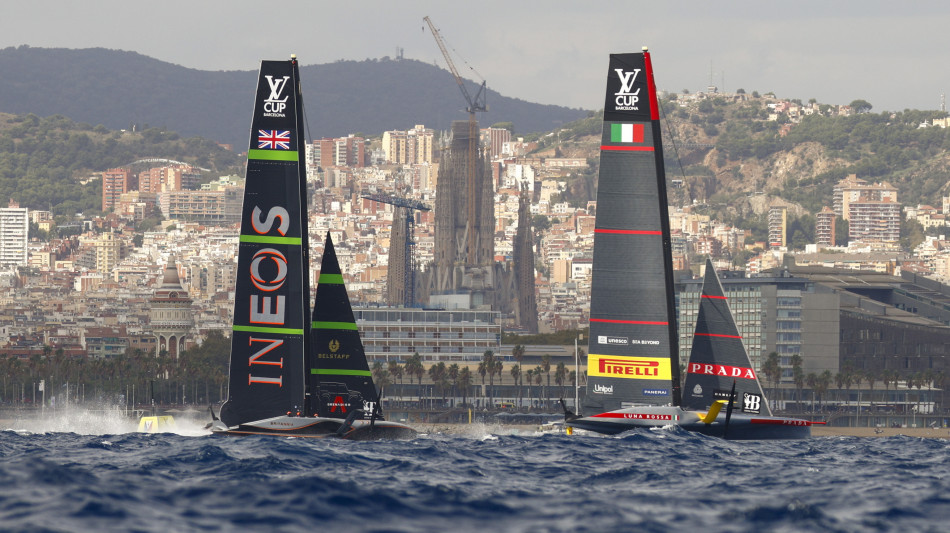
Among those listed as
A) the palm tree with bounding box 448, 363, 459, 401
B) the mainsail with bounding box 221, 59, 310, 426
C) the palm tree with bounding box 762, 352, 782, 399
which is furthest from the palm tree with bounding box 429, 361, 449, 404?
the mainsail with bounding box 221, 59, 310, 426

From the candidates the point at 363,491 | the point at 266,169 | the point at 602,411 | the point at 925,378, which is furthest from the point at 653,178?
the point at 925,378

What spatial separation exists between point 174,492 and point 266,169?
1434 centimetres

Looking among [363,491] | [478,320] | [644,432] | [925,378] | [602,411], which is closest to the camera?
[363,491]

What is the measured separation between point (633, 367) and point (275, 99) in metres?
9.57

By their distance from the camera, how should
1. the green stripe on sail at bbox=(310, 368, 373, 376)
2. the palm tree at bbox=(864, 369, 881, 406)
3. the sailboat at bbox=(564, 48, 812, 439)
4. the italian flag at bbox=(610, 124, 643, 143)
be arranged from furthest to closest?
1. the palm tree at bbox=(864, 369, 881, 406)
2. the italian flag at bbox=(610, 124, 643, 143)
3. the sailboat at bbox=(564, 48, 812, 439)
4. the green stripe on sail at bbox=(310, 368, 373, 376)

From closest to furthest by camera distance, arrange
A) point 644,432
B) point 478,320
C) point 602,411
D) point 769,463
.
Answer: point 769,463
point 644,432
point 602,411
point 478,320

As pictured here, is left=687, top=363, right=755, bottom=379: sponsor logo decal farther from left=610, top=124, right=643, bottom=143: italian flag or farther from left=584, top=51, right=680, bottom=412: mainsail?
left=610, top=124, right=643, bottom=143: italian flag

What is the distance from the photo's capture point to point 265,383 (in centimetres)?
3347

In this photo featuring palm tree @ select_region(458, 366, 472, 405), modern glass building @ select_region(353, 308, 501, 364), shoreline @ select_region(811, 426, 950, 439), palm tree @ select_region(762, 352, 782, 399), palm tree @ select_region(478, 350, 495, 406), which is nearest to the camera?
shoreline @ select_region(811, 426, 950, 439)

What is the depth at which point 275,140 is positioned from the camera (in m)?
33.2

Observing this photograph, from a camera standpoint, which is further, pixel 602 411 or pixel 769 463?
pixel 602 411

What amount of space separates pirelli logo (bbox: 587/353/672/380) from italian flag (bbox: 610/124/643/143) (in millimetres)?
4699

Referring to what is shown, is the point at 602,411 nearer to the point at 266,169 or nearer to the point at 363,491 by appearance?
the point at 266,169

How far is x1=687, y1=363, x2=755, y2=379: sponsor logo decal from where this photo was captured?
35062 mm
